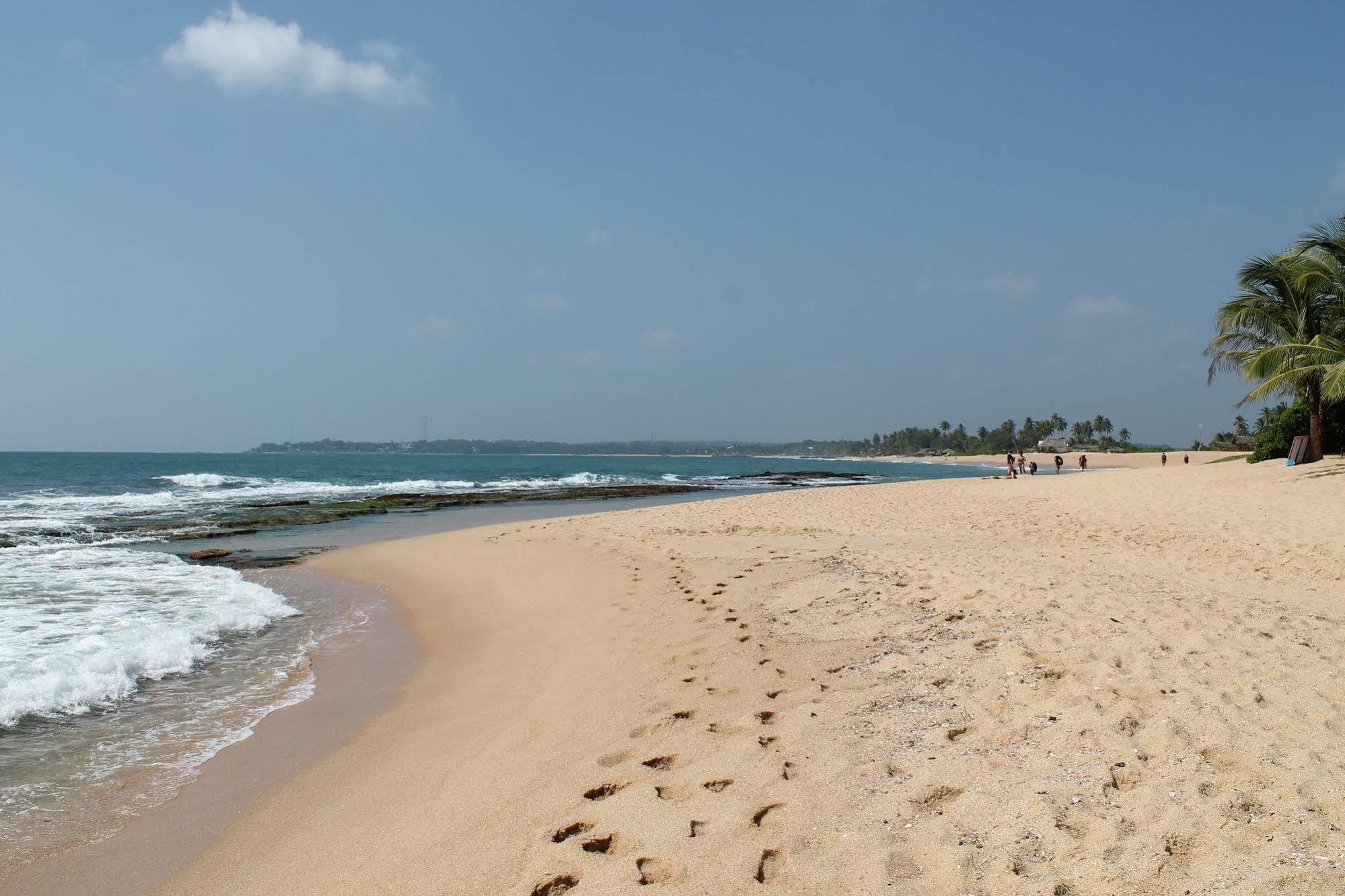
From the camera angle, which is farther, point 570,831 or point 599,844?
point 570,831

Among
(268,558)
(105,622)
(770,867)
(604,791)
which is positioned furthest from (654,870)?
(268,558)

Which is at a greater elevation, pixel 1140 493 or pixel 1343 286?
pixel 1343 286

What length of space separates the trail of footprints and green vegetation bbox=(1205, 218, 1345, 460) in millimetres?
18827

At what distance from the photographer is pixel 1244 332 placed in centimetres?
2352

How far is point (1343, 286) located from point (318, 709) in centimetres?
2418

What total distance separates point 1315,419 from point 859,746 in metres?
22.4

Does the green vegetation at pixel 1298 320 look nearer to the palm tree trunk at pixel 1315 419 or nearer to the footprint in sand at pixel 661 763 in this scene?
the palm tree trunk at pixel 1315 419

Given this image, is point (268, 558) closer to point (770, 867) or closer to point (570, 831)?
point (570, 831)

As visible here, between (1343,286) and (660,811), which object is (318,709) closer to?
(660,811)

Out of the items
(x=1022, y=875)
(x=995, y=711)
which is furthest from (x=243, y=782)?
(x=995, y=711)

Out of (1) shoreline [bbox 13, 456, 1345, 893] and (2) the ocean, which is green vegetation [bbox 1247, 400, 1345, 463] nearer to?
(1) shoreline [bbox 13, 456, 1345, 893]

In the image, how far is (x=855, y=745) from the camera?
3.60 metres

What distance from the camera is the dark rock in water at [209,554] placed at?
42.4ft

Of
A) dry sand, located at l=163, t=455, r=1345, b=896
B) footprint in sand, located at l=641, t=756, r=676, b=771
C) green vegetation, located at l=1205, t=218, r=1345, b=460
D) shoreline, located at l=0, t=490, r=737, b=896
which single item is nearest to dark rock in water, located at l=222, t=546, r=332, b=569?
shoreline, located at l=0, t=490, r=737, b=896
